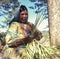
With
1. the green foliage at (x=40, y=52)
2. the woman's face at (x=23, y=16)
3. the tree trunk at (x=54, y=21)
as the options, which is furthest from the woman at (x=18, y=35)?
the green foliage at (x=40, y=52)

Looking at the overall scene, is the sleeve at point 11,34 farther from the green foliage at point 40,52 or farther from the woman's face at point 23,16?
the green foliage at point 40,52

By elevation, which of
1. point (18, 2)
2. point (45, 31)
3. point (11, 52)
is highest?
point (18, 2)

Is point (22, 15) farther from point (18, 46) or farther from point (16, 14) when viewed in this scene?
point (18, 46)

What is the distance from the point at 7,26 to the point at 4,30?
8 centimetres

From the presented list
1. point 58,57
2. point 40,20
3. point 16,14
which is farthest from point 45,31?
point 58,57

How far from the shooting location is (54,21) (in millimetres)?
3514

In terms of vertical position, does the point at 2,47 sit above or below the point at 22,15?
below

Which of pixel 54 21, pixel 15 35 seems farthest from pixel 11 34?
pixel 54 21

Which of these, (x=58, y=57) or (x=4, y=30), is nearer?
(x=58, y=57)

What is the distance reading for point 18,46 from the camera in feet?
14.7

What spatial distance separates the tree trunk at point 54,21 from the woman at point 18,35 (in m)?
0.97

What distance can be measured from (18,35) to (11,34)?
0.10 meters

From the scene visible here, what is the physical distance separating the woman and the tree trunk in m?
0.97

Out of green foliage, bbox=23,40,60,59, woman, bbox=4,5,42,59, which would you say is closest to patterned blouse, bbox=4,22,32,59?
woman, bbox=4,5,42,59
